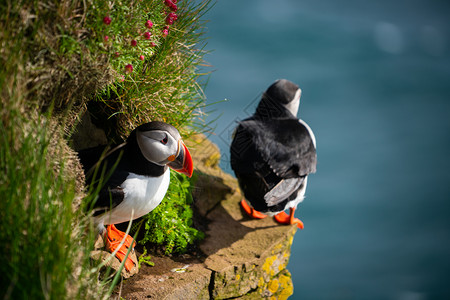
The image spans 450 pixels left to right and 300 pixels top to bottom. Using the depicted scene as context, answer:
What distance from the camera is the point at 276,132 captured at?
5.23m

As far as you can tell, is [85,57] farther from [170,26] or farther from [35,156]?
[170,26]

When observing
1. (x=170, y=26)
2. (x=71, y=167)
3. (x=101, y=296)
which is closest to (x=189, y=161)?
(x=71, y=167)

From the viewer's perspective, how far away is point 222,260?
4879 mm

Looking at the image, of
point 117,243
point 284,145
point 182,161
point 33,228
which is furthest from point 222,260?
point 33,228

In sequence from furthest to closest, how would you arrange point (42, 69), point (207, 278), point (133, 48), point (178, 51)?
point (178, 51)
point (207, 278)
point (133, 48)
point (42, 69)

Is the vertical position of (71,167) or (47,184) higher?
(47,184)

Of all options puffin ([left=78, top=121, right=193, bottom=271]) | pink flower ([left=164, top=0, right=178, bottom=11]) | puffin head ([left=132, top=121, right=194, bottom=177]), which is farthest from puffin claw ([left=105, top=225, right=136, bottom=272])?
pink flower ([left=164, top=0, right=178, bottom=11])

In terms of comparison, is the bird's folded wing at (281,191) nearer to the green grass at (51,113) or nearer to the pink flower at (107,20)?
the green grass at (51,113)

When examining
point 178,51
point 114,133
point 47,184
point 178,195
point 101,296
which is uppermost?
point 178,51

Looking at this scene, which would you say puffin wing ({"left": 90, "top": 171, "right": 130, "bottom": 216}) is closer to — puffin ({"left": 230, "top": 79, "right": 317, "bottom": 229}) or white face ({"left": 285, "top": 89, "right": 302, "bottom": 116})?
puffin ({"left": 230, "top": 79, "right": 317, "bottom": 229})

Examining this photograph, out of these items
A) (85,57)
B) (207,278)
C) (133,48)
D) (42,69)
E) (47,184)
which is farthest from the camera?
(207,278)

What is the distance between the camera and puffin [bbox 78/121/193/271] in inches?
141

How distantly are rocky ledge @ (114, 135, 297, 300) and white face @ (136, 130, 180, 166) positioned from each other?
1.09 meters

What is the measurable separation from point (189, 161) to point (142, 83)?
1.18 meters
